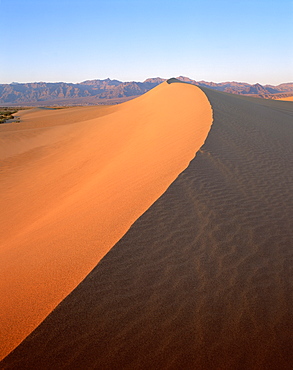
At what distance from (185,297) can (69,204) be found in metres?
4.42

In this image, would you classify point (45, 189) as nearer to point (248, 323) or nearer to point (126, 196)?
point (126, 196)

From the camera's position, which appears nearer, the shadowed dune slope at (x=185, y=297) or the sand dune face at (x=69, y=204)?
the shadowed dune slope at (x=185, y=297)

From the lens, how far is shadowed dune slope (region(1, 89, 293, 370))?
8.32 ft

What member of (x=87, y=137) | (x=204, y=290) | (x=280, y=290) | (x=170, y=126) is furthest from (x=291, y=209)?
(x=87, y=137)

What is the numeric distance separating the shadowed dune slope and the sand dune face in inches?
10.9

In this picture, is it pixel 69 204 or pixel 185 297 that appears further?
pixel 69 204

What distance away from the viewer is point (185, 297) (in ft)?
10.2

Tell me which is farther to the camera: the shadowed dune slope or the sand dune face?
the sand dune face

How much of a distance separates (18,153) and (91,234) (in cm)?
1350

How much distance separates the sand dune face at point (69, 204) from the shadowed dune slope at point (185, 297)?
276 mm

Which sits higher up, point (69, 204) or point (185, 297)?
point (185, 297)

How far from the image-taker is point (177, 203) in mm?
4980

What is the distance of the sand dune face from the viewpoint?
11.0 feet

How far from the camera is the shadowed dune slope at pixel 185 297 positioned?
254 cm
